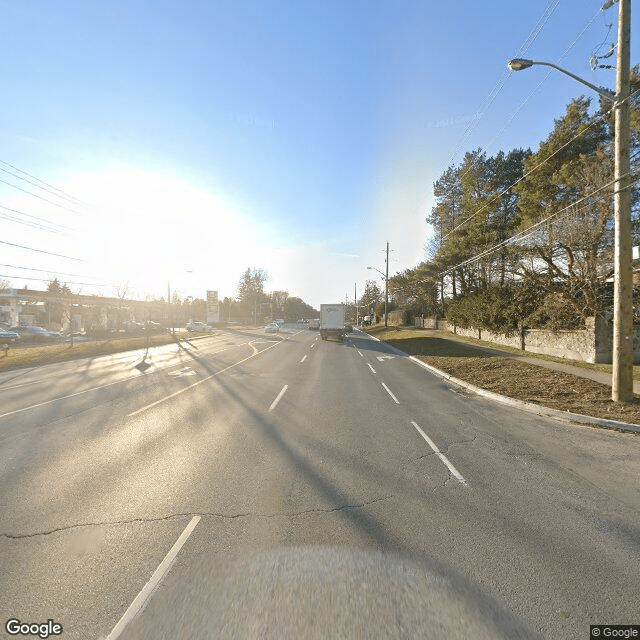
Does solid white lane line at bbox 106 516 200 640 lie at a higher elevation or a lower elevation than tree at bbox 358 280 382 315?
lower

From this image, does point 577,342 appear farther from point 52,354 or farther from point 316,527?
point 52,354

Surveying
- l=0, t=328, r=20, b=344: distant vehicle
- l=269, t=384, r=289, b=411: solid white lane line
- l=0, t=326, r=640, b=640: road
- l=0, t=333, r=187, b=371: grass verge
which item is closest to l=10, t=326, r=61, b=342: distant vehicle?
l=0, t=328, r=20, b=344: distant vehicle

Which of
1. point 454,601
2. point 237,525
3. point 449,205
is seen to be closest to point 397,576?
point 454,601

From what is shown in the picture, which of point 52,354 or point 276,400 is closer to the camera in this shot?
point 276,400

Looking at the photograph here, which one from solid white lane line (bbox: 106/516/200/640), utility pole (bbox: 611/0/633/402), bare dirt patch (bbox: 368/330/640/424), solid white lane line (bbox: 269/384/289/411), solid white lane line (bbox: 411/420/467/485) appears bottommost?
solid white lane line (bbox: 269/384/289/411)

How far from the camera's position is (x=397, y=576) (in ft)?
10.1

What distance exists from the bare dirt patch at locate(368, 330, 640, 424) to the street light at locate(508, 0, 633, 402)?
873 mm

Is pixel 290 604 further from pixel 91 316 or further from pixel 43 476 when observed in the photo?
pixel 91 316

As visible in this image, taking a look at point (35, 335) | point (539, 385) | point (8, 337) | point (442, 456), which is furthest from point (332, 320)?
point (35, 335)

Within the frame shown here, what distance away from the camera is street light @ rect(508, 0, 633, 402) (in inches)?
353

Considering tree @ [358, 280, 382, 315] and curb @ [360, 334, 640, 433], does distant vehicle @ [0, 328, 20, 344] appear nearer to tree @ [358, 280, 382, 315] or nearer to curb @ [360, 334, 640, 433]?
curb @ [360, 334, 640, 433]

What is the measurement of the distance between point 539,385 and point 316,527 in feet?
35.1

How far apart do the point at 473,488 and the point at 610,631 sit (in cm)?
219

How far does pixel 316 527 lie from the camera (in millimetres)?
3826
